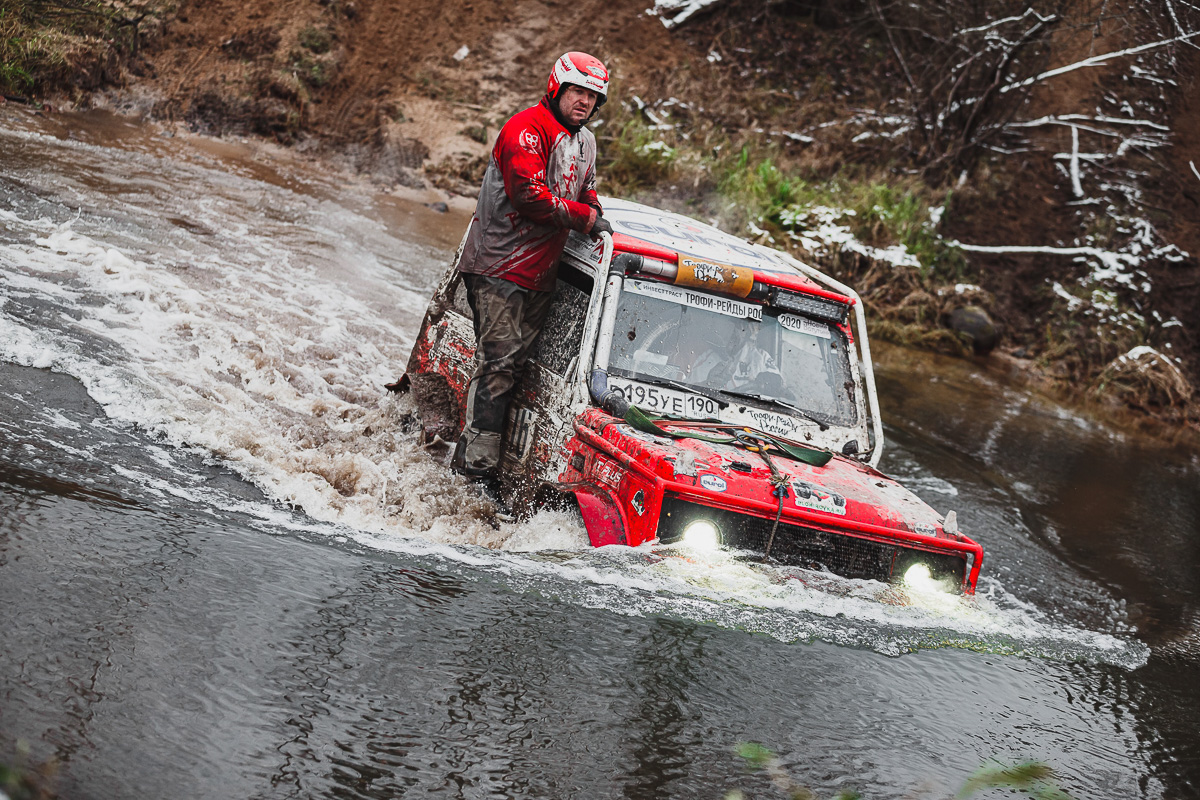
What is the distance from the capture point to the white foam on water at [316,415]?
4301 millimetres

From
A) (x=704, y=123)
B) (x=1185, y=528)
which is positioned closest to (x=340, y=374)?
(x=1185, y=528)

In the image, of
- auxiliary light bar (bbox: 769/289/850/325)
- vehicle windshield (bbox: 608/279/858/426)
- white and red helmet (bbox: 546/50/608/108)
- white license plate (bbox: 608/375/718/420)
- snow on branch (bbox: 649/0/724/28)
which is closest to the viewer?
white license plate (bbox: 608/375/718/420)

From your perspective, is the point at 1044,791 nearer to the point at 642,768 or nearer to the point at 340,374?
the point at 642,768

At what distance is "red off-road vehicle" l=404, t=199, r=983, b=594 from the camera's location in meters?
4.54

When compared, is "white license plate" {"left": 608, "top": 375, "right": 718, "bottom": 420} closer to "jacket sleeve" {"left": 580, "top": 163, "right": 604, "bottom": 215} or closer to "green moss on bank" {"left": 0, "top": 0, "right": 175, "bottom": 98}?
"jacket sleeve" {"left": 580, "top": 163, "right": 604, "bottom": 215}

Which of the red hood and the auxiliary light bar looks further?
the auxiliary light bar

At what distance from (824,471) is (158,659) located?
10.2ft

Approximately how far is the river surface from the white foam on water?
0.08 feet

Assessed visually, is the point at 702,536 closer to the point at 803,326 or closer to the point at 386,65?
the point at 803,326

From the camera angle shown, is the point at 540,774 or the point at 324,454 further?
the point at 324,454

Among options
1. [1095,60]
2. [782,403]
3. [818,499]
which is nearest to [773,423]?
[782,403]

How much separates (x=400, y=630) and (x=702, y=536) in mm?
1450

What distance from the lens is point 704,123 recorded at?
18.7m

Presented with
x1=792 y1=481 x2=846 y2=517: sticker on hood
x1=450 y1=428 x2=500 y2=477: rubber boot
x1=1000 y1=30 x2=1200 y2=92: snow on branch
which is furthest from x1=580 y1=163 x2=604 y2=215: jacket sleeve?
x1=1000 y1=30 x2=1200 y2=92: snow on branch
